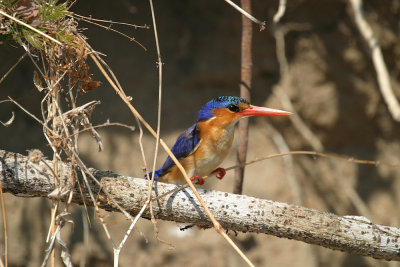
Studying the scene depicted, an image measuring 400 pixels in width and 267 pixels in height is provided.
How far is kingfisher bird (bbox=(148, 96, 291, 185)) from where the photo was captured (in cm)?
263

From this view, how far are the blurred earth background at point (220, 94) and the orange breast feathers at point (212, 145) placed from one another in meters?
1.11

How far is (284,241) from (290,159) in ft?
2.29

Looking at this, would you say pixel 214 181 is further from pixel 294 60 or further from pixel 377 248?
pixel 377 248

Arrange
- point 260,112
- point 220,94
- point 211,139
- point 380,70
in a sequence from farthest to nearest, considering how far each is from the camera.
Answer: point 220,94
point 380,70
point 211,139
point 260,112

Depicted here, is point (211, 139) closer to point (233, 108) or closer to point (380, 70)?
point (233, 108)

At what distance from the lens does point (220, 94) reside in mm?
3830

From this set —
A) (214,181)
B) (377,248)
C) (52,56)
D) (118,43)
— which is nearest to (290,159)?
(214,181)

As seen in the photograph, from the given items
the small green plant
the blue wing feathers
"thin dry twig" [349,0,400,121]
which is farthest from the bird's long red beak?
the small green plant

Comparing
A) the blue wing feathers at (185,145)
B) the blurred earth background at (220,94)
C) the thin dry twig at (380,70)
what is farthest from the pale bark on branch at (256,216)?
the blurred earth background at (220,94)

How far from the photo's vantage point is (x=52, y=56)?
181 centimetres

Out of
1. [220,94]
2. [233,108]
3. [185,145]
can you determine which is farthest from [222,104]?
[220,94]

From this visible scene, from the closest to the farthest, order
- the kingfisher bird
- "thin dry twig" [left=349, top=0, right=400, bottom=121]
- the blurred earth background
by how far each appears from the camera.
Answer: the kingfisher bird, "thin dry twig" [left=349, top=0, right=400, bottom=121], the blurred earth background

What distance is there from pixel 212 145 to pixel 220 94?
1267 millimetres

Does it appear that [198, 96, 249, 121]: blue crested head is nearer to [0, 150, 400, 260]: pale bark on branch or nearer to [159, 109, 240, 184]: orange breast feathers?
[159, 109, 240, 184]: orange breast feathers
